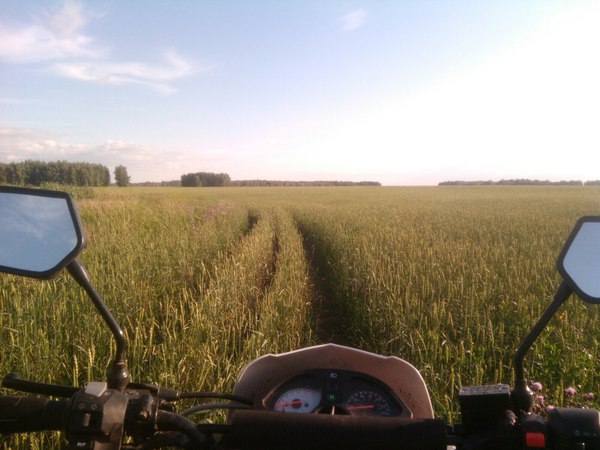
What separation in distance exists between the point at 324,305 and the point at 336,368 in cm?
586

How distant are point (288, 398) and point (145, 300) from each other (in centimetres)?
444

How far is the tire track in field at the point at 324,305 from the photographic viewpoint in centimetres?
605

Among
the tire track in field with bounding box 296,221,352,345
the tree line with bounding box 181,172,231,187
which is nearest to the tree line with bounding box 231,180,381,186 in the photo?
the tree line with bounding box 181,172,231,187

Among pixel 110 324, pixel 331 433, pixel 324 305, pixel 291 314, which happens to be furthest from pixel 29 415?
pixel 324 305

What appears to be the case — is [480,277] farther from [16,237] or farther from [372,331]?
[16,237]

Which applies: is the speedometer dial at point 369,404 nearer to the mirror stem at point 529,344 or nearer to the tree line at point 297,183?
the mirror stem at point 529,344

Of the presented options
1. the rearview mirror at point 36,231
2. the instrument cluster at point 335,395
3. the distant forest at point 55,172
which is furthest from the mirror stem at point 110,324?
the distant forest at point 55,172

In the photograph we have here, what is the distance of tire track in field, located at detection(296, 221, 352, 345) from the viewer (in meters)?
6.05

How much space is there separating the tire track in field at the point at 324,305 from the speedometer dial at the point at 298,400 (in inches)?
166

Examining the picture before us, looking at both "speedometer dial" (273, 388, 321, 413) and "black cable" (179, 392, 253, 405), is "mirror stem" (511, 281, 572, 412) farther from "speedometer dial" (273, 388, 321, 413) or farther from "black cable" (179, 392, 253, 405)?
"black cable" (179, 392, 253, 405)

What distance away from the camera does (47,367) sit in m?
3.59

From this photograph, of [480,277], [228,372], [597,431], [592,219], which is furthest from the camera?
[480,277]

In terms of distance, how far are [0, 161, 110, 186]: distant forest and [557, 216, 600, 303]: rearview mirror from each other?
54098 millimetres

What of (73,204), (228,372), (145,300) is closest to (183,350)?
(228,372)
